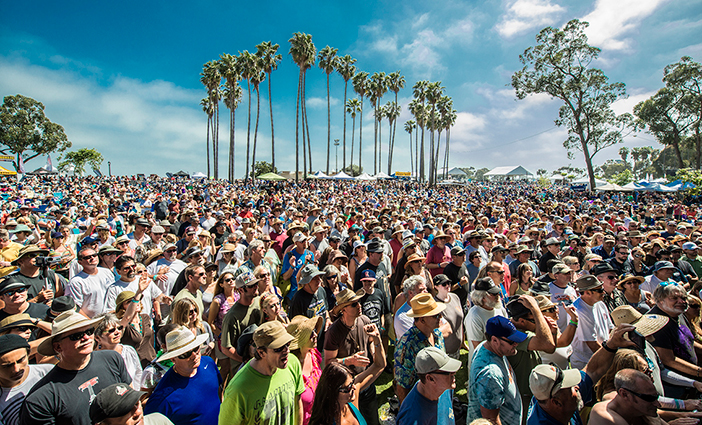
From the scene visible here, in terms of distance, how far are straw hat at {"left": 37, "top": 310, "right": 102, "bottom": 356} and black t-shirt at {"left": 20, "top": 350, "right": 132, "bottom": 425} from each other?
261 mm

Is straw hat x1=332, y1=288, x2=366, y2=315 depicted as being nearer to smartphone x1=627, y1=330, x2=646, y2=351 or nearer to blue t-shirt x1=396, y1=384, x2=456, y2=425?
blue t-shirt x1=396, y1=384, x2=456, y2=425

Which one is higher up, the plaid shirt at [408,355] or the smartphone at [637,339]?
the smartphone at [637,339]

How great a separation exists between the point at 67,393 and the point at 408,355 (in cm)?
266

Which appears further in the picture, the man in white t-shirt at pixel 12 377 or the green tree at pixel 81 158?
the green tree at pixel 81 158

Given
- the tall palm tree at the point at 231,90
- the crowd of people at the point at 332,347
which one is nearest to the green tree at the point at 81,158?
the tall palm tree at the point at 231,90

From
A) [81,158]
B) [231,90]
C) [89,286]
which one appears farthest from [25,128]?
[89,286]

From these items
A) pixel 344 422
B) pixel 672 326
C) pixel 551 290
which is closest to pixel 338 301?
pixel 344 422

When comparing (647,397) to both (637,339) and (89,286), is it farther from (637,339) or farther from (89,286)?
(89,286)

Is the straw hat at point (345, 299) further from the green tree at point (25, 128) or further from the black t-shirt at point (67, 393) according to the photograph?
the green tree at point (25, 128)

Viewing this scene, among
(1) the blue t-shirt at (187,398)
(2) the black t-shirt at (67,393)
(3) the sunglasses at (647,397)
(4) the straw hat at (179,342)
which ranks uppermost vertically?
(4) the straw hat at (179,342)

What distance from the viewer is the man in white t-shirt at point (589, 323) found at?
3.45 metres

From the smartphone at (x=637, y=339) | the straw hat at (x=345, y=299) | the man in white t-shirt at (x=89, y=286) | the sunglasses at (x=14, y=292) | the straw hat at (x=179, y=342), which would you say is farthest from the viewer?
the man in white t-shirt at (x=89, y=286)

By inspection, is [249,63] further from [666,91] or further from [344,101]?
[666,91]

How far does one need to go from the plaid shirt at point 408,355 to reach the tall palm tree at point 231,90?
4556 centimetres
